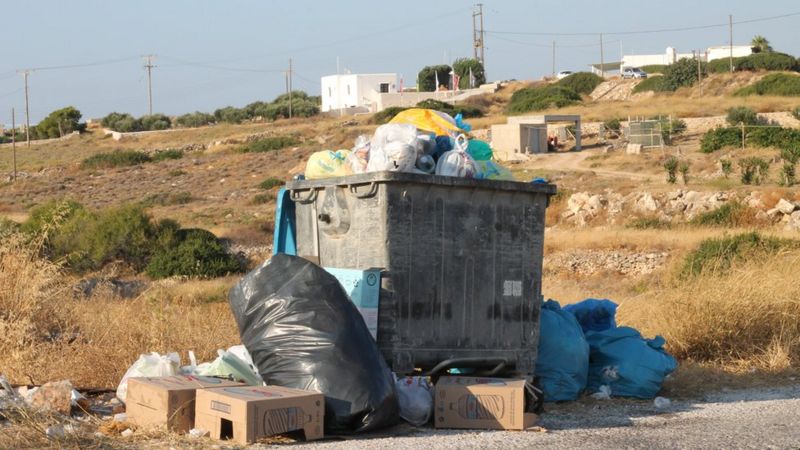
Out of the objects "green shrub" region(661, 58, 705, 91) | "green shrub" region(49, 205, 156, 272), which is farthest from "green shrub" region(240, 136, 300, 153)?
"green shrub" region(49, 205, 156, 272)

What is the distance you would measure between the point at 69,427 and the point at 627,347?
365 centimetres

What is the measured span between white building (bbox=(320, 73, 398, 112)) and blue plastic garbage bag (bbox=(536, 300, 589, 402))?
81.4m

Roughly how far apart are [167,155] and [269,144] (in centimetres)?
648

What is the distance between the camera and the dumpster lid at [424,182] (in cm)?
627

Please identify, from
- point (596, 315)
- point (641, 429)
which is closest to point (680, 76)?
point (596, 315)

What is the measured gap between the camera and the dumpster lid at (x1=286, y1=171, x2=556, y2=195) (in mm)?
6273

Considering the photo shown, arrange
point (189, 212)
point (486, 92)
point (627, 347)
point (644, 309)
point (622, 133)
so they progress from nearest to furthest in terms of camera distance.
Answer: point (627, 347) < point (644, 309) < point (189, 212) < point (622, 133) < point (486, 92)

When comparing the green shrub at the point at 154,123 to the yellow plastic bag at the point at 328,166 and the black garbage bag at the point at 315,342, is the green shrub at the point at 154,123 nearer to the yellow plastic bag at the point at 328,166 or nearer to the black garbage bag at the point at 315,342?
the yellow plastic bag at the point at 328,166

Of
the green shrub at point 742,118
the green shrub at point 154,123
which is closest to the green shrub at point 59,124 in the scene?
the green shrub at point 154,123

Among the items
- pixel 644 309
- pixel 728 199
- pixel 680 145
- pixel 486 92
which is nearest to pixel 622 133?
pixel 680 145

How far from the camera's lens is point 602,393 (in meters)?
7.00

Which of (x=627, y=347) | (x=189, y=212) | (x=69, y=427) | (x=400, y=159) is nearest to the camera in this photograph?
(x=69, y=427)

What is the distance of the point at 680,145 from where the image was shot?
45.8 m

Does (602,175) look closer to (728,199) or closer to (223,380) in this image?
(728,199)
